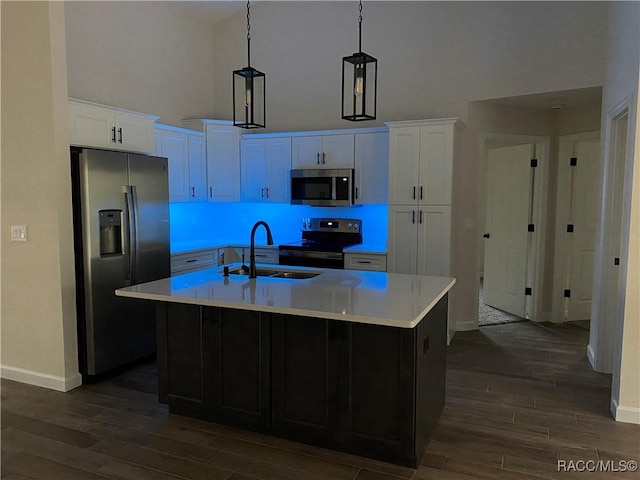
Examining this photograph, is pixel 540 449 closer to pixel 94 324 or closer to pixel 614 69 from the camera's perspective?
pixel 614 69

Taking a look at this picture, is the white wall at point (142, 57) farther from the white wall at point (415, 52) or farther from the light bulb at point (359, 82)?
the light bulb at point (359, 82)

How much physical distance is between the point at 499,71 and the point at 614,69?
1296 mm

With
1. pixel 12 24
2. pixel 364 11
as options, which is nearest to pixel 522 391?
pixel 364 11

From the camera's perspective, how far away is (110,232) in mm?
3826

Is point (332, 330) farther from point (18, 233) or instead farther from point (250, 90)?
point (18, 233)

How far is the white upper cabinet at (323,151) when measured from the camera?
210 inches

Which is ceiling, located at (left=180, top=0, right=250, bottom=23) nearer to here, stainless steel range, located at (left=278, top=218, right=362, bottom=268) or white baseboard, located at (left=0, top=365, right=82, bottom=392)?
stainless steel range, located at (left=278, top=218, right=362, bottom=268)

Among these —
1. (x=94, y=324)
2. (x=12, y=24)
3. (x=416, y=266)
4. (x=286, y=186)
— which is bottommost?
(x=94, y=324)

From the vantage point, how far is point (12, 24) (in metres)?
3.53

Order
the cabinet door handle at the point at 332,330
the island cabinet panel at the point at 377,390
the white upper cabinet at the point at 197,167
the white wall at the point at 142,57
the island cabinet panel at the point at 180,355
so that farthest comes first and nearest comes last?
the white upper cabinet at the point at 197,167, the white wall at the point at 142,57, the island cabinet panel at the point at 180,355, the cabinet door handle at the point at 332,330, the island cabinet panel at the point at 377,390

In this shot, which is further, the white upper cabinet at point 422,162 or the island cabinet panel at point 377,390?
the white upper cabinet at point 422,162

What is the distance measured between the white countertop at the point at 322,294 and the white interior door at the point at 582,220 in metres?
3.25

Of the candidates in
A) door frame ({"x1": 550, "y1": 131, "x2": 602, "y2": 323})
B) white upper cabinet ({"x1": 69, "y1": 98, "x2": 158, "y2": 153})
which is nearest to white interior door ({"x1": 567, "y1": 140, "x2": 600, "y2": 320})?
door frame ({"x1": 550, "y1": 131, "x2": 602, "y2": 323})

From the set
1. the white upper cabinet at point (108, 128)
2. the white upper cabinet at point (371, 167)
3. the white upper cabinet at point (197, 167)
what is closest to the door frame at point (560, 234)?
the white upper cabinet at point (371, 167)
